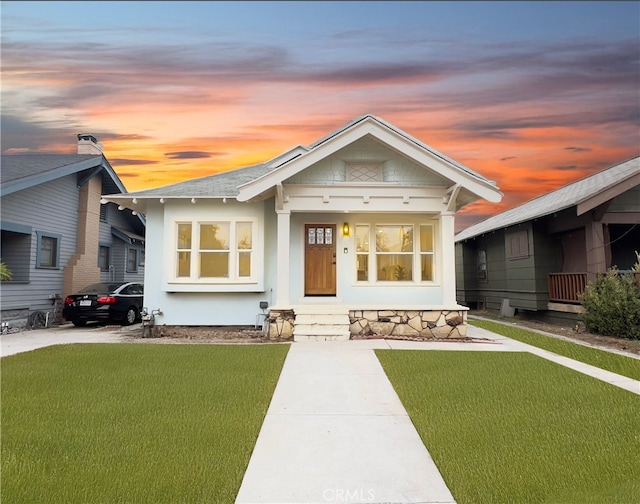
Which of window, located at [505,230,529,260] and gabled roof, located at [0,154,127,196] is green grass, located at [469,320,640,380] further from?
gabled roof, located at [0,154,127,196]

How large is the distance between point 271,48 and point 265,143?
547cm

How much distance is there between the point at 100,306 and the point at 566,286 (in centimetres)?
1396

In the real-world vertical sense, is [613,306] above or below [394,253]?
below

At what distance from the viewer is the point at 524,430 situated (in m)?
4.32

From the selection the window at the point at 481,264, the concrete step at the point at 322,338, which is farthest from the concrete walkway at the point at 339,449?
the window at the point at 481,264

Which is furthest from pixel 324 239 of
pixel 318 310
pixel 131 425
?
pixel 131 425

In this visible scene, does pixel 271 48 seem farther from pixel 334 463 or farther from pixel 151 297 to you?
pixel 334 463

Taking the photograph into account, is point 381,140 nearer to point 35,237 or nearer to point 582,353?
point 582,353

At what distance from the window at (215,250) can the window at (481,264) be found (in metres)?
11.9

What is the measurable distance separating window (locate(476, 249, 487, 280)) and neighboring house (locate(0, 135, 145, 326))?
15.9m

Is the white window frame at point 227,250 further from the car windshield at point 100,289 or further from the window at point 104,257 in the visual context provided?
the window at point 104,257

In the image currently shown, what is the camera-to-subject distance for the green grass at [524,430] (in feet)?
10.6

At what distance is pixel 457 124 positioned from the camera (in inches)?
610

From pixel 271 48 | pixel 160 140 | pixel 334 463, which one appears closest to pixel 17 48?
pixel 160 140
